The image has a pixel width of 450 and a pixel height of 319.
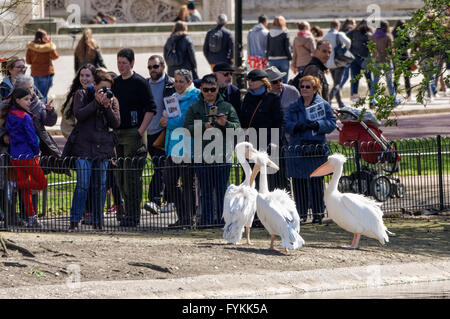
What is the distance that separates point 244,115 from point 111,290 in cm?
461

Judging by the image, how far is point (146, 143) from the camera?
15.4 meters

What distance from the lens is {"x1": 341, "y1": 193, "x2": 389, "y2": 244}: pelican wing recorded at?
1255 cm

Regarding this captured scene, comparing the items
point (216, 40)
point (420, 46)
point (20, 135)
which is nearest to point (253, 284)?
point (20, 135)

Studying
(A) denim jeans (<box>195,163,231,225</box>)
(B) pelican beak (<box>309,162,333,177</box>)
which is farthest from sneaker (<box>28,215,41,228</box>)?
(B) pelican beak (<box>309,162,333,177</box>)

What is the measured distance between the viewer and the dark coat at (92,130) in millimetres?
14508

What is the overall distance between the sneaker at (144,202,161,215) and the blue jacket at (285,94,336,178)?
5.92 feet

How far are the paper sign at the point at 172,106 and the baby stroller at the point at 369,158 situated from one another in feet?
7.88

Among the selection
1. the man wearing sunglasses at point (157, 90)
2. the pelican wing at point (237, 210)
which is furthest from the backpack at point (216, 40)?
the pelican wing at point (237, 210)

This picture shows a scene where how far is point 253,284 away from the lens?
11.1 m

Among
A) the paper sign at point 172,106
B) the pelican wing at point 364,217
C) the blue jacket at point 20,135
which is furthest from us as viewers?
the paper sign at point 172,106

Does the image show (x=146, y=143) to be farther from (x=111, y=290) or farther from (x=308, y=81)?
(x=111, y=290)

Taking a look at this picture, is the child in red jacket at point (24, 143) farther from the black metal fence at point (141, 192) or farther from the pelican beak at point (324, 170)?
the pelican beak at point (324, 170)

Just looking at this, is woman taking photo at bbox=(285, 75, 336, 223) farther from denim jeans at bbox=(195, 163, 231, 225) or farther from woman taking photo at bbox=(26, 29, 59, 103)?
woman taking photo at bbox=(26, 29, 59, 103)

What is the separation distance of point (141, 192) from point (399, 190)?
3.79 meters
